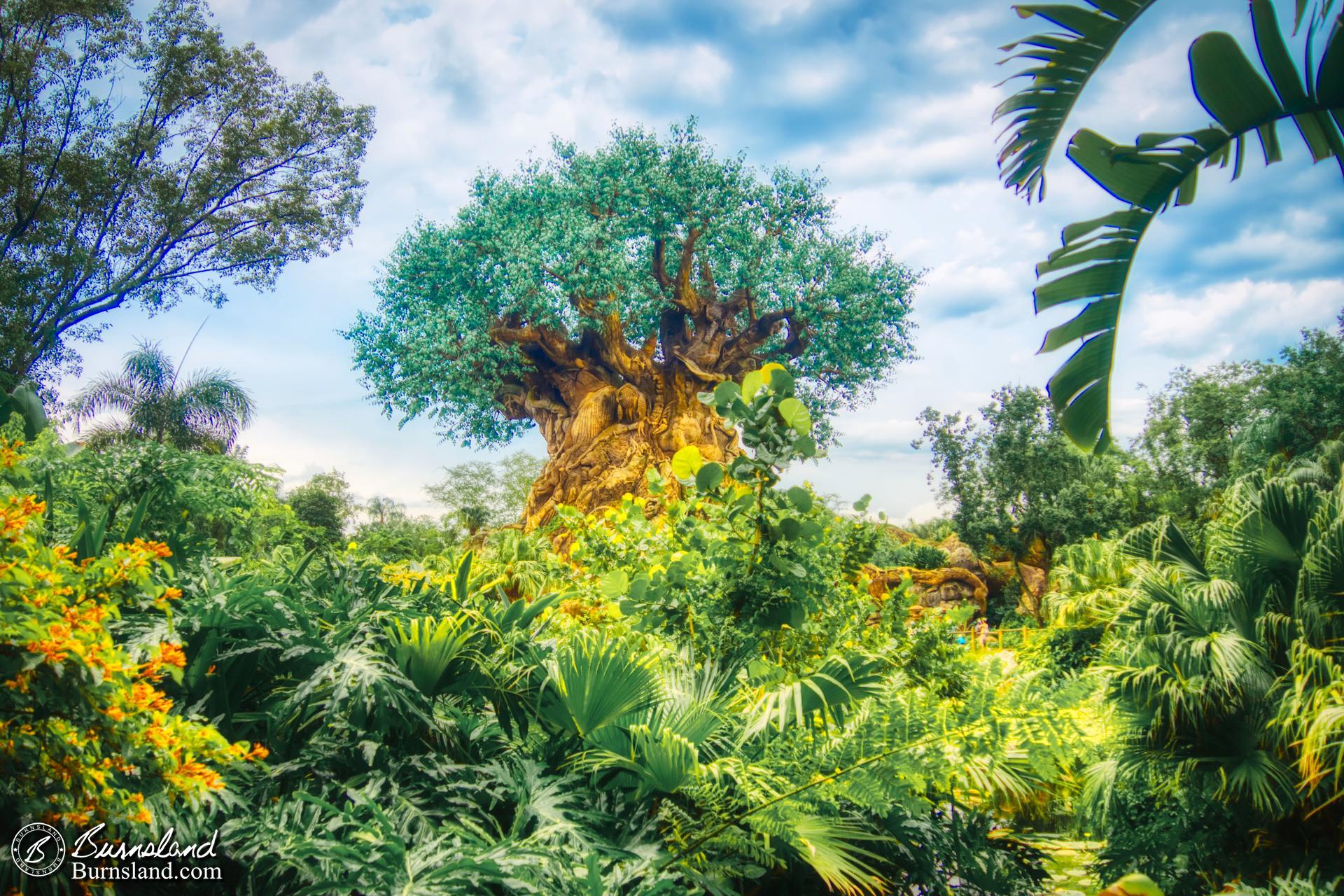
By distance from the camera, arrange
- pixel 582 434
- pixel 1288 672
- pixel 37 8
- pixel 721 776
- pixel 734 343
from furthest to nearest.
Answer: pixel 734 343 < pixel 582 434 < pixel 37 8 < pixel 1288 672 < pixel 721 776

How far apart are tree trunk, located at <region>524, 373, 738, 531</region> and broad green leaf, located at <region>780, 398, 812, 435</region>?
418 inches

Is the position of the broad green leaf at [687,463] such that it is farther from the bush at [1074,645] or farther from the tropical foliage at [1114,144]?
the bush at [1074,645]

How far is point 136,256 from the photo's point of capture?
45.2 feet

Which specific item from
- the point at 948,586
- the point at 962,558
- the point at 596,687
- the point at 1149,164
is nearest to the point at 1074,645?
the point at 948,586

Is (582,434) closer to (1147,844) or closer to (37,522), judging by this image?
(1147,844)

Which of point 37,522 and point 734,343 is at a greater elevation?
point 734,343

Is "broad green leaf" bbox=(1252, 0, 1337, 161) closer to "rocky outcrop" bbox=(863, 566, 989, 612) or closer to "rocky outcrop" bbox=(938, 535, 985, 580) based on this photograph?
"rocky outcrop" bbox=(863, 566, 989, 612)

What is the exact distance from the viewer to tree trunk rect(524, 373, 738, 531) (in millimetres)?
13961

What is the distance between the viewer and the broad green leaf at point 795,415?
267 centimetres

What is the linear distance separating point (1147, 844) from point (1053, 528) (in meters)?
15.4

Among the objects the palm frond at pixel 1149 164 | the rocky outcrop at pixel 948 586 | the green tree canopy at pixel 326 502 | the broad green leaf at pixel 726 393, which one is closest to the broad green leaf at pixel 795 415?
the broad green leaf at pixel 726 393

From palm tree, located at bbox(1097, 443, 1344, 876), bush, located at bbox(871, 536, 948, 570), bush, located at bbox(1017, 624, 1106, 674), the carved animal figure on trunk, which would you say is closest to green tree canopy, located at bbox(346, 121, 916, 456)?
the carved animal figure on trunk

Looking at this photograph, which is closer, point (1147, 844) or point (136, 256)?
point (1147, 844)

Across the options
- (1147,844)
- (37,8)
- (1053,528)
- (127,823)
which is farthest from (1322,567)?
(37,8)
